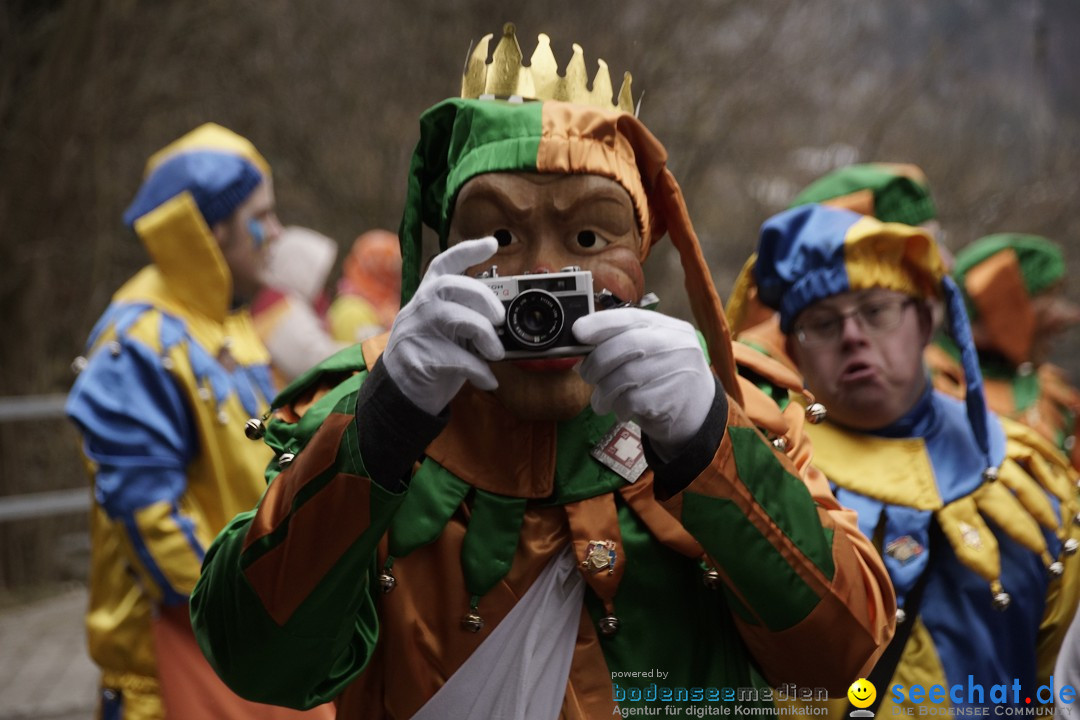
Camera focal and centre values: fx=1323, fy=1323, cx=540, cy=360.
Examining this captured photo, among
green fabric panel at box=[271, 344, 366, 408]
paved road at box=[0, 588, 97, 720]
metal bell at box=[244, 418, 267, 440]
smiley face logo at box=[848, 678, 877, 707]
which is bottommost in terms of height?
paved road at box=[0, 588, 97, 720]

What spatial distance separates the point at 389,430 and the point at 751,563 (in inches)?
25.8

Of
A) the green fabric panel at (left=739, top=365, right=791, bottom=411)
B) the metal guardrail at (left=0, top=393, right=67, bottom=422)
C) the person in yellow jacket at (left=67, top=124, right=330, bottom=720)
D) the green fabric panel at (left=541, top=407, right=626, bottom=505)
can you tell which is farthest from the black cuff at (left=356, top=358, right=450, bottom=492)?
the metal guardrail at (left=0, top=393, right=67, bottom=422)

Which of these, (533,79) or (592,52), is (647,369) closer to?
(533,79)

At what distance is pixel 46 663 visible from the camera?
26.3ft

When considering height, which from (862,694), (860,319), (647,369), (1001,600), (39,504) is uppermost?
(647,369)

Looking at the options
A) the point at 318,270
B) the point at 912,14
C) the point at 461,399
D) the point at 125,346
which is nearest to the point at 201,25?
the point at 318,270

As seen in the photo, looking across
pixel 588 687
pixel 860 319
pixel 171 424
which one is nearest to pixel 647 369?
pixel 588 687

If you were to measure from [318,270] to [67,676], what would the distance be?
3.08 metres

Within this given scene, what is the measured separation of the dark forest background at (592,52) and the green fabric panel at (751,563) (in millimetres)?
6529

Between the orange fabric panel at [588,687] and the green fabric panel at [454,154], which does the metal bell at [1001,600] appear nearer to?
the orange fabric panel at [588,687]

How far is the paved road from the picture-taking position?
717 cm

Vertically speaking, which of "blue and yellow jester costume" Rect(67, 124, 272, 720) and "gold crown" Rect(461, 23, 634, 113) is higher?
"gold crown" Rect(461, 23, 634, 113)

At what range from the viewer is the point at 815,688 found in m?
2.44

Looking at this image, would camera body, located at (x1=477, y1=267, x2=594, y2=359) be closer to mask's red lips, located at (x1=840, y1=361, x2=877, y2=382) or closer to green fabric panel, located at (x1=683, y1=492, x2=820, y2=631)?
green fabric panel, located at (x1=683, y1=492, x2=820, y2=631)
